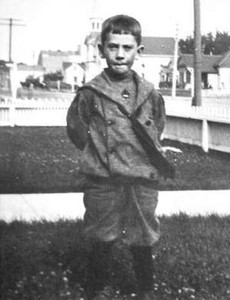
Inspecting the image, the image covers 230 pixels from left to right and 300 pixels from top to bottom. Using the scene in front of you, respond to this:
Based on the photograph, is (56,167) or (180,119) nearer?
(56,167)

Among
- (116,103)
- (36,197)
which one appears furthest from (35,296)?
(36,197)

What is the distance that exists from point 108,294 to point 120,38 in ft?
4.13

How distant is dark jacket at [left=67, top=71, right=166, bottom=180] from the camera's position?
274 cm

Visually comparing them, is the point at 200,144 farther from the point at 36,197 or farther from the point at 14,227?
the point at 14,227

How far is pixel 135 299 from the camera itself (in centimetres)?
298

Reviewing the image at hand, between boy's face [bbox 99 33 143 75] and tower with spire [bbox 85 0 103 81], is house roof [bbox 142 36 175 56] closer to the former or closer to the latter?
tower with spire [bbox 85 0 103 81]

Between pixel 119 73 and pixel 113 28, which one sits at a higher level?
pixel 113 28

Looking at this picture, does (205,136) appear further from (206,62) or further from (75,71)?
(206,62)

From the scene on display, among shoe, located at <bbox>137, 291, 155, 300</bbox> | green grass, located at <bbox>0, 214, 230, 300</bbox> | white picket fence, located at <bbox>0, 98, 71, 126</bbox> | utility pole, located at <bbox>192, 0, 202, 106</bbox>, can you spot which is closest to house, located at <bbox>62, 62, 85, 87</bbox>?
white picket fence, located at <bbox>0, 98, 71, 126</bbox>

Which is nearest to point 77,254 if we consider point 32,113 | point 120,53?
point 120,53

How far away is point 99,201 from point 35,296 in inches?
23.6

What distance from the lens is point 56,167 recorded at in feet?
21.3

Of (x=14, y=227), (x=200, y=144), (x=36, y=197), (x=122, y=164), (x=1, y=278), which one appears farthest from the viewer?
(x=200, y=144)

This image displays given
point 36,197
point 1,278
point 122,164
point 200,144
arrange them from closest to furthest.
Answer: point 122,164, point 1,278, point 36,197, point 200,144
